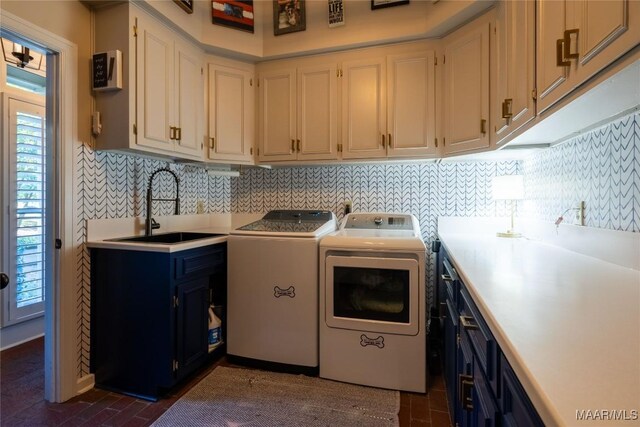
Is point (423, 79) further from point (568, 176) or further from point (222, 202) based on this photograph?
point (222, 202)

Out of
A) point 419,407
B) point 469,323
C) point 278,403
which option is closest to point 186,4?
point 469,323

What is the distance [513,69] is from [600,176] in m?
0.61

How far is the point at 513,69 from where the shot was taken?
4.76ft

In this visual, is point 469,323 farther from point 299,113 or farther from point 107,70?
point 107,70

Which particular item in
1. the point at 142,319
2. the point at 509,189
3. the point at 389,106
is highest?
the point at 389,106

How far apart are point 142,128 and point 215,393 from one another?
1.63m

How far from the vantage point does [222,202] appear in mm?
2988

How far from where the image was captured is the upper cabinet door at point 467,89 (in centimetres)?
190

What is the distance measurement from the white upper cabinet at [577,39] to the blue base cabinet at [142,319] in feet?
6.21

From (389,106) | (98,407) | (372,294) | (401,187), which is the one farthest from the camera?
(401,187)

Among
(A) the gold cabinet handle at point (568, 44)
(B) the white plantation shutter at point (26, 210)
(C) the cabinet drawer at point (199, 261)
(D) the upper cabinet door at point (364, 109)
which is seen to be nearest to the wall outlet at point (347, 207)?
(D) the upper cabinet door at point (364, 109)

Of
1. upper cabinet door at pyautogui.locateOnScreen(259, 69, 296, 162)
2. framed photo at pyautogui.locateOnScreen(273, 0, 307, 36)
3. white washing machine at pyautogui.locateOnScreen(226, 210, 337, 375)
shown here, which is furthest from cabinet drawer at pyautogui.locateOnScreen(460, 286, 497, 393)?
framed photo at pyautogui.locateOnScreen(273, 0, 307, 36)

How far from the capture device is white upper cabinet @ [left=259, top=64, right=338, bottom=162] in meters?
2.41

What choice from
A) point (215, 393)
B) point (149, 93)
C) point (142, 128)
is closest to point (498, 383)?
point (215, 393)
